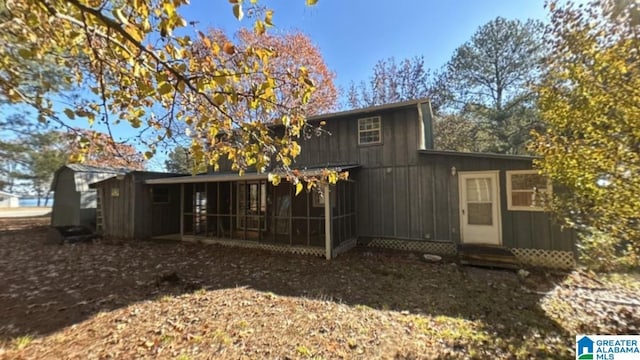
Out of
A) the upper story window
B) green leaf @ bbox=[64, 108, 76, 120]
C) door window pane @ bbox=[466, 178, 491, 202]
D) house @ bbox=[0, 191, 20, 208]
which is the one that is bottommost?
house @ bbox=[0, 191, 20, 208]

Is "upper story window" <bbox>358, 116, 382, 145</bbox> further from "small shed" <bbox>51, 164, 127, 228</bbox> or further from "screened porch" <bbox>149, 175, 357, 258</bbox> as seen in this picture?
"small shed" <bbox>51, 164, 127, 228</bbox>

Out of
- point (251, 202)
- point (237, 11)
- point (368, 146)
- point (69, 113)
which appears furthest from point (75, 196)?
point (237, 11)

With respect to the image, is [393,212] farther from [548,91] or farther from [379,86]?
[379,86]

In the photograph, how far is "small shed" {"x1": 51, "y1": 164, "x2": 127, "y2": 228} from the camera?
13039 mm

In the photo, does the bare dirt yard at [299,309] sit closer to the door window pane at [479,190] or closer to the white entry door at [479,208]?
the white entry door at [479,208]

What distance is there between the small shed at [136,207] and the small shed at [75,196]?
3.98 ft

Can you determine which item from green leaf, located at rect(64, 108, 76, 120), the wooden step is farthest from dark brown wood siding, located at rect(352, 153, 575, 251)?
green leaf, located at rect(64, 108, 76, 120)

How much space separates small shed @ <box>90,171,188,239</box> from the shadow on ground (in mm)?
2529

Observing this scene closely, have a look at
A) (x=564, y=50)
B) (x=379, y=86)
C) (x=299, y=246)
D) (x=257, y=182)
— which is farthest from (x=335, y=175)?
(x=379, y=86)

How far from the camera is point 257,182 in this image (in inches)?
408

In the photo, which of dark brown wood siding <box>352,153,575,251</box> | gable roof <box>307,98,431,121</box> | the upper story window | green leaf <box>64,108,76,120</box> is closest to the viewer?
green leaf <box>64,108,76,120</box>

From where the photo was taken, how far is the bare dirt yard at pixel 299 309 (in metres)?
3.43

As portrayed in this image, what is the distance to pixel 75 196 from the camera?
13133mm

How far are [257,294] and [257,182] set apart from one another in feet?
18.6
